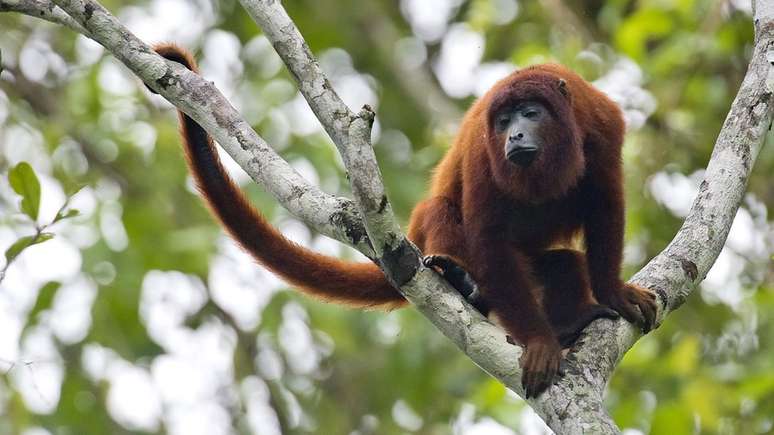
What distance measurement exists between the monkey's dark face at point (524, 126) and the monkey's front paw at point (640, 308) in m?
0.70

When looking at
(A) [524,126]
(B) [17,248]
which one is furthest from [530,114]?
(B) [17,248]

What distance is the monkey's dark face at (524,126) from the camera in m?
4.40

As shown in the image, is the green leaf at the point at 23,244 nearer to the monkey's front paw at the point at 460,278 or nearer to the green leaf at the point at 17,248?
the green leaf at the point at 17,248

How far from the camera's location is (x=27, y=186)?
3762 mm

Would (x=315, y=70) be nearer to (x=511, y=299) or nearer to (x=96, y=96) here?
(x=511, y=299)

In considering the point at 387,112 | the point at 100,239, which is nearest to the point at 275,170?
the point at 100,239

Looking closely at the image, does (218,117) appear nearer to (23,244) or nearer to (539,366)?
(23,244)

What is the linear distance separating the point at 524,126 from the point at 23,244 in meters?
2.02

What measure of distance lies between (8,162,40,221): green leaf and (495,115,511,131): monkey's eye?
6.12 feet

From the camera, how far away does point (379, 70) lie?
32.6 ft

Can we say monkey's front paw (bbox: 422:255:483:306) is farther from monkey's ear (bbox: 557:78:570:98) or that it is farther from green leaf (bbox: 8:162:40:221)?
green leaf (bbox: 8:162:40:221)

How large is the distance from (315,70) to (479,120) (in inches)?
56.1

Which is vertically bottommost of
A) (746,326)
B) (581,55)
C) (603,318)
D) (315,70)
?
(746,326)

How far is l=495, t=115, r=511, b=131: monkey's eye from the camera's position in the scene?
4.53 m
